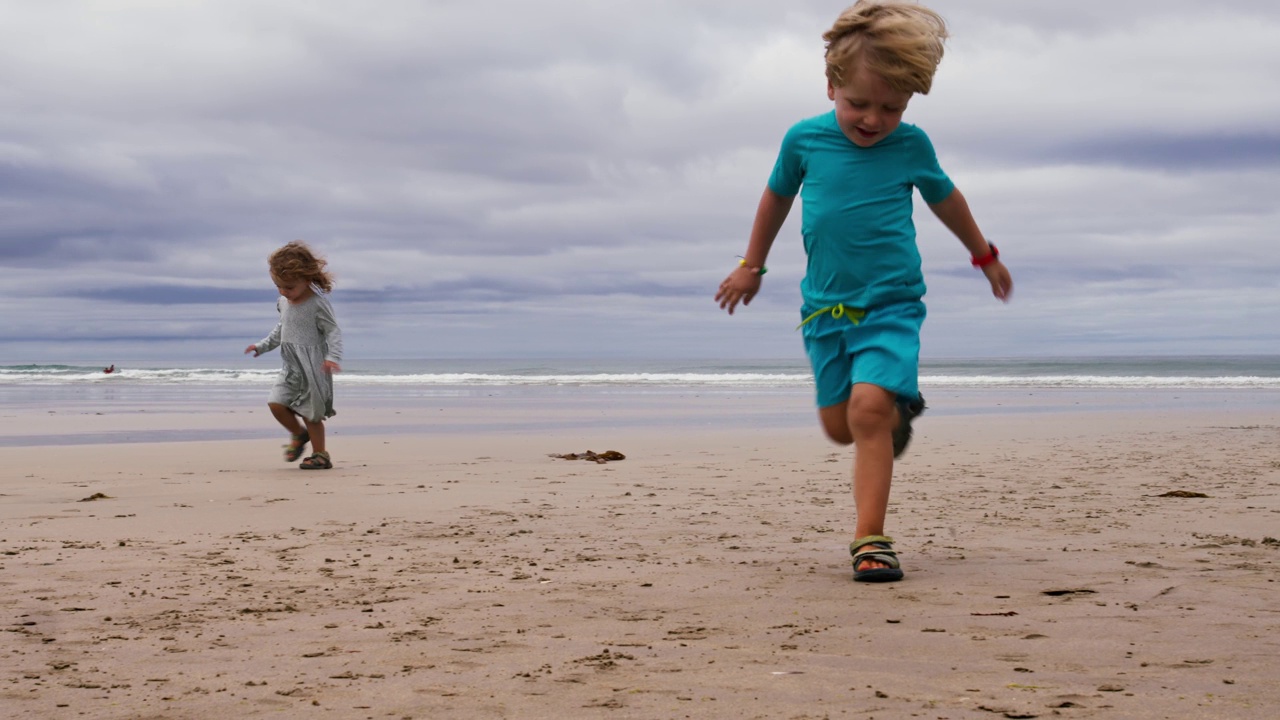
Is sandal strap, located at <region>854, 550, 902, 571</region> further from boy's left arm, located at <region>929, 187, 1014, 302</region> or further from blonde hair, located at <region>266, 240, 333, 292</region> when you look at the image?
blonde hair, located at <region>266, 240, 333, 292</region>

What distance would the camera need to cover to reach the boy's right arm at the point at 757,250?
4.05 m

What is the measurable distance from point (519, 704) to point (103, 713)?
0.81 m

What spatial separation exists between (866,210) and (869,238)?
0.09m

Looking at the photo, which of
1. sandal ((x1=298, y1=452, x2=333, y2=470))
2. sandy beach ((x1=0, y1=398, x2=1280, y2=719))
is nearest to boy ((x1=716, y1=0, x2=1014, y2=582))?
sandy beach ((x1=0, y1=398, x2=1280, y2=719))

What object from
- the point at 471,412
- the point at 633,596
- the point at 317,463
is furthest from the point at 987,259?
the point at 471,412

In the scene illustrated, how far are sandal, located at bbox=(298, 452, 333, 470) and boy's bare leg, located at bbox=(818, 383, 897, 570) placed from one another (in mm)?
4926

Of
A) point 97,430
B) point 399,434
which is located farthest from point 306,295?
point 97,430

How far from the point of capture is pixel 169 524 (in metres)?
5.00

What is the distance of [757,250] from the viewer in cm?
413

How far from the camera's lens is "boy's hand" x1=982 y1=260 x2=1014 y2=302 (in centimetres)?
400

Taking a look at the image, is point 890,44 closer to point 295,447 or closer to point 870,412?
point 870,412

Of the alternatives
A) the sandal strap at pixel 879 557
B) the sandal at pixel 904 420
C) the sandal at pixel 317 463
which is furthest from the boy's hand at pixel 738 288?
A: the sandal at pixel 317 463

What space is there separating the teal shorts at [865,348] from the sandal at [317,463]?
477cm

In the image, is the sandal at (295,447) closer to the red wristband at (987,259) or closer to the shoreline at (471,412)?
the shoreline at (471,412)
